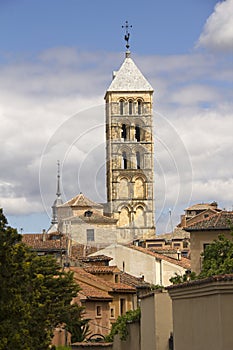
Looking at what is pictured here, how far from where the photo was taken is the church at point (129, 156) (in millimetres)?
144375

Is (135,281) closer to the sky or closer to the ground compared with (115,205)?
closer to the ground

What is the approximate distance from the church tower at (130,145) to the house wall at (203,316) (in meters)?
127

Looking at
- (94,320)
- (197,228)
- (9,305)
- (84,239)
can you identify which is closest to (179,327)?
(9,305)

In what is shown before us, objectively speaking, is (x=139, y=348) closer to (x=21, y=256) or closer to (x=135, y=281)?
(x=21, y=256)

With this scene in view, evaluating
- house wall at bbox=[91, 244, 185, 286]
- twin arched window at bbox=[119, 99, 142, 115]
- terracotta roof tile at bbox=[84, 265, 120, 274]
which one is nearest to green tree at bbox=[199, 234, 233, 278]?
terracotta roof tile at bbox=[84, 265, 120, 274]

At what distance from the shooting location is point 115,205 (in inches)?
5792

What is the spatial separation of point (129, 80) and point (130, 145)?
10712 mm

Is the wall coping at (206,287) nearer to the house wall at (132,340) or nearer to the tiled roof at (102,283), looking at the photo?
the house wall at (132,340)

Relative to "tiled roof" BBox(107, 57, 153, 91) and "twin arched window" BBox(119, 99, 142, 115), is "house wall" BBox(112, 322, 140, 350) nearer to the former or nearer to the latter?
"twin arched window" BBox(119, 99, 142, 115)

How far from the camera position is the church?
474ft

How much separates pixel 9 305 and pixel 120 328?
8.35 metres

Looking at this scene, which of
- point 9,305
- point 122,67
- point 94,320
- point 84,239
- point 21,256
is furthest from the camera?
point 122,67

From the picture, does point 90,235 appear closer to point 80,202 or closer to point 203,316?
point 80,202

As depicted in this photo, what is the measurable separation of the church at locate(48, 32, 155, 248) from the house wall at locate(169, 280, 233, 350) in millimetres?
118850
